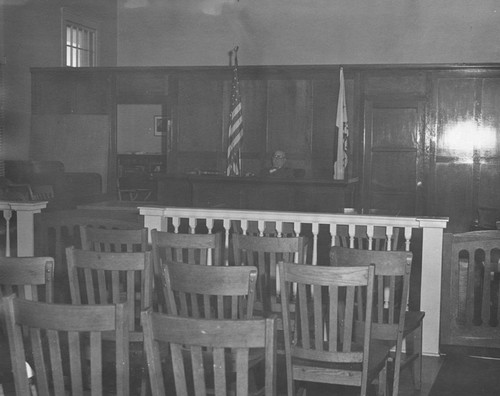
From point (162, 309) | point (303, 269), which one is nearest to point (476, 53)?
point (162, 309)

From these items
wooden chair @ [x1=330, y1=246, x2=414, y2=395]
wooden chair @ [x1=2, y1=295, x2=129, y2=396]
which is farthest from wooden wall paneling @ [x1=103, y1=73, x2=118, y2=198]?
wooden chair @ [x1=2, y1=295, x2=129, y2=396]

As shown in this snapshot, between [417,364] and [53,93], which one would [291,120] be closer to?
[53,93]

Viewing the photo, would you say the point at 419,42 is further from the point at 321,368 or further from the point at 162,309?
the point at 321,368

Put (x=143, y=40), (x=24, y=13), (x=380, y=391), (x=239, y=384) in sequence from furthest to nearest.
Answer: (x=143, y=40), (x=24, y=13), (x=380, y=391), (x=239, y=384)

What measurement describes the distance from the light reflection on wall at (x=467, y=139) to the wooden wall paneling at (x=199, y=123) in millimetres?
3212

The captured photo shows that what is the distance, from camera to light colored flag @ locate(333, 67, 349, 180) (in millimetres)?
9539

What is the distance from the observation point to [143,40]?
12.9 metres

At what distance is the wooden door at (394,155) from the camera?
10406 mm

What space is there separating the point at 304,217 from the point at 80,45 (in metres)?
8.35

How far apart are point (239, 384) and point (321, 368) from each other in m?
1.12

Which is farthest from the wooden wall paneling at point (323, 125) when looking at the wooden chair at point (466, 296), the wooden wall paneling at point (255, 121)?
the wooden chair at point (466, 296)

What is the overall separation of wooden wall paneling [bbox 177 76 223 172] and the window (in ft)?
6.69

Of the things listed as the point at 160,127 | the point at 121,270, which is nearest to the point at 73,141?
the point at 160,127

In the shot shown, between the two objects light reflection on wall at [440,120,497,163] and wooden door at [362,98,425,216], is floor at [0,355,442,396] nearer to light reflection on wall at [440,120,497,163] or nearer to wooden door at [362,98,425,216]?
wooden door at [362,98,425,216]
